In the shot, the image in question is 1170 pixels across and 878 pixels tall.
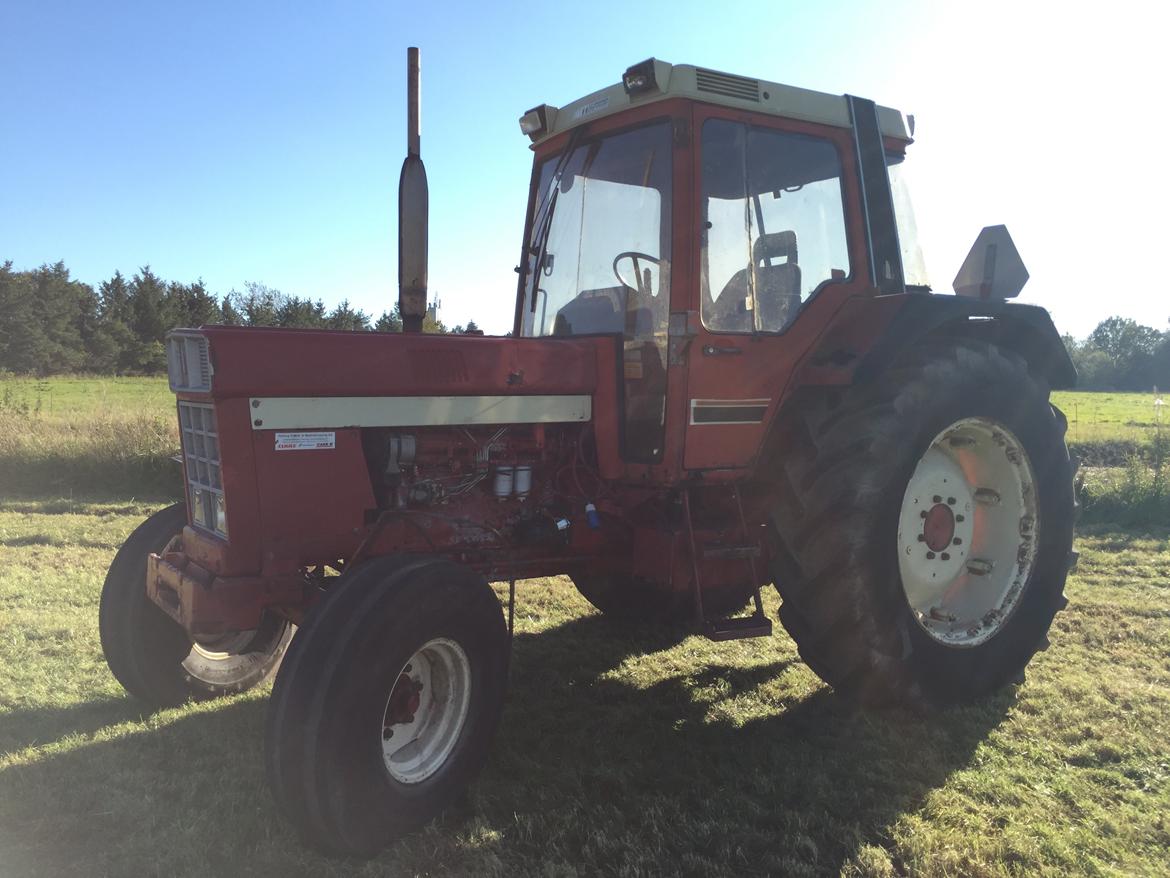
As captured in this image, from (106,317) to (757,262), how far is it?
52.7 meters

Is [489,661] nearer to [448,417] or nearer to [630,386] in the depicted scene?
[448,417]

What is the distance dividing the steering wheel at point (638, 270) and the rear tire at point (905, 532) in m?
0.83

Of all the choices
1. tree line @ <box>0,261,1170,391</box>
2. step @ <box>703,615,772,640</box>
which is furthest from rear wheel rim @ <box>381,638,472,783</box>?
tree line @ <box>0,261,1170,391</box>

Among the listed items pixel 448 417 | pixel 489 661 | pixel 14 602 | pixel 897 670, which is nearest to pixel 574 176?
pixel 448 417

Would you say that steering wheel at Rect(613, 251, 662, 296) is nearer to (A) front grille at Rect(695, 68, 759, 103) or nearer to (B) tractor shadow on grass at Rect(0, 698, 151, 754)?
(A) front grille at Rect(695, 68, 759, 103)

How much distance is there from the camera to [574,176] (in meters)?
3.76

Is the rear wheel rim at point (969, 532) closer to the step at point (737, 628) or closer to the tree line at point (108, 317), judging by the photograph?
the step at point (737, 628)

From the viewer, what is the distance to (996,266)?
161 inches

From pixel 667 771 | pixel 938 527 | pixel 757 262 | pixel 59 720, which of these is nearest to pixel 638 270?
pixel 757 262

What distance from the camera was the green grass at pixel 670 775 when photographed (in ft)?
8.22

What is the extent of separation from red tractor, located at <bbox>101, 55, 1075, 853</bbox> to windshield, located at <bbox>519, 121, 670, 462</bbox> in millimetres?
14

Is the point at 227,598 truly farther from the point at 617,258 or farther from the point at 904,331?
the point at 904,331

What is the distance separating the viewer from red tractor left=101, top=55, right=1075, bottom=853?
2799 mm

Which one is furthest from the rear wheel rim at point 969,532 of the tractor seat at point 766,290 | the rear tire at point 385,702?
the rear tire at point 385,702
